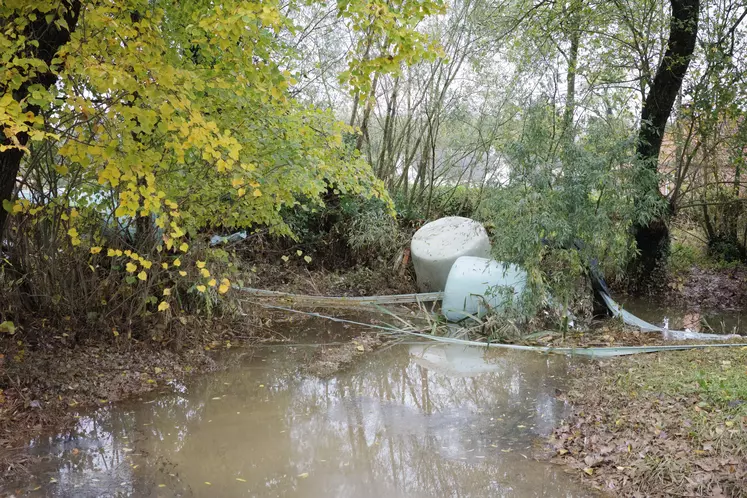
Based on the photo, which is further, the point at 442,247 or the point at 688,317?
the point at 442,247

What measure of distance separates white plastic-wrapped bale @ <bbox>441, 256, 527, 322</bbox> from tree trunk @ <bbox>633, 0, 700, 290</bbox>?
1.79 m

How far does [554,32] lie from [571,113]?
250 cm

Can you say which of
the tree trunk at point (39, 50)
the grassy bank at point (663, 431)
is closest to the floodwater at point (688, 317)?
the grassy bank at point (663, 431)

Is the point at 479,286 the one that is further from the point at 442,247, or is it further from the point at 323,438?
the point at 323,438

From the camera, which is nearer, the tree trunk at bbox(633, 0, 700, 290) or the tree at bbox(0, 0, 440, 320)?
the tree at bbox(0, 0, 440, 320)

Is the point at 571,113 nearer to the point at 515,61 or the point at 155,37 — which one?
the point at 515,61

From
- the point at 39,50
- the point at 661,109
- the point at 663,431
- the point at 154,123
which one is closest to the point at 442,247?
the point at 661,109

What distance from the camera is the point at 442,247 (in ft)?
28.7

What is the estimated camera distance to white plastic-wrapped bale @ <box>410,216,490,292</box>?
859 cm

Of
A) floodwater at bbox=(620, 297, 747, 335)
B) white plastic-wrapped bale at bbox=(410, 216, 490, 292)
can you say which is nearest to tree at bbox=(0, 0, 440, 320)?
white plastic-wrapped bale at bbox=(410, 216, 490, 292)

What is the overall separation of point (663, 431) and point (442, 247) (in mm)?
5322

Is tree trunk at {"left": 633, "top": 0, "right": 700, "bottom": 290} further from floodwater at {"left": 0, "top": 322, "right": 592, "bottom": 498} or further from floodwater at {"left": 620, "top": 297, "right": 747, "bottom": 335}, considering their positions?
floodwater at {"left": 0, "top": 322, "right": 592, "bottom": 498}

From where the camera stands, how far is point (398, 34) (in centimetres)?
369

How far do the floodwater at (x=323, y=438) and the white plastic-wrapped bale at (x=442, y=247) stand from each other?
2935 mm
